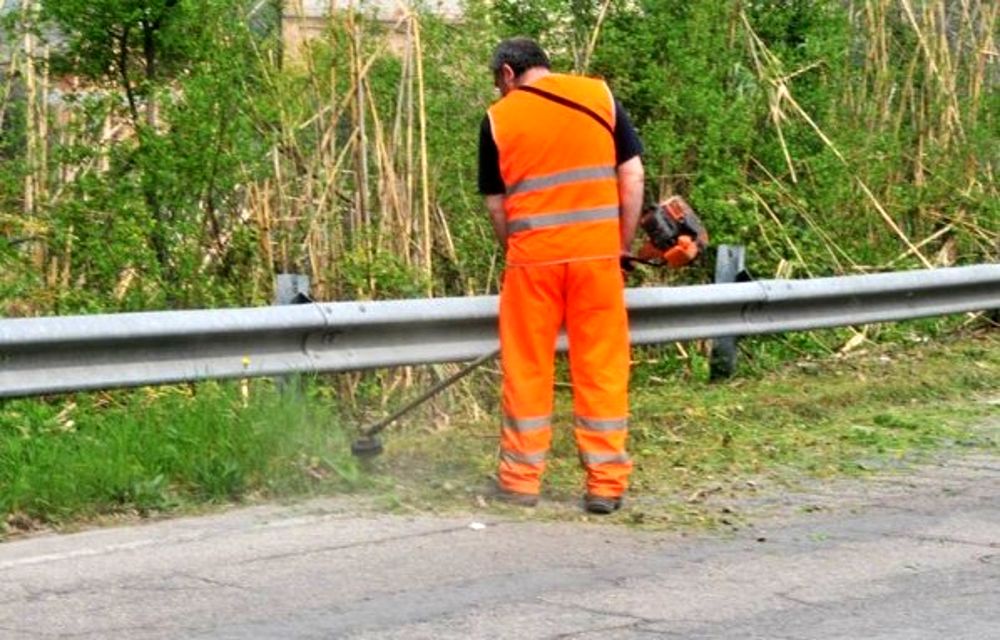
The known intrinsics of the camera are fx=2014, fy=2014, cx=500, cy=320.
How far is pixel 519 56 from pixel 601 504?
5.77 feet

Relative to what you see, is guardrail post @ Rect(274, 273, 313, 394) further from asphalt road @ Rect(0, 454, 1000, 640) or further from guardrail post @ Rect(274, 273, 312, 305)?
asphalt road @ Rect(0, 454, 1000, 640)

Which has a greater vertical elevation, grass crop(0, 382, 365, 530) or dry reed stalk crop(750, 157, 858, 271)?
dry reed stalk crop(750, 157, 858, 271)

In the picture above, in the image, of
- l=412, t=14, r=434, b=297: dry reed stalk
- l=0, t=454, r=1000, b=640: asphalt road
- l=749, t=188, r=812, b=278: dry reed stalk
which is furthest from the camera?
l=749, t=188, r=812, b=278: dry reed stalk

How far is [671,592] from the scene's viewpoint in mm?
6223

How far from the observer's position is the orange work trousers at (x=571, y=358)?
302 inches

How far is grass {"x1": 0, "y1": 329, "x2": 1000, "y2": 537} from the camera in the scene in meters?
7.50

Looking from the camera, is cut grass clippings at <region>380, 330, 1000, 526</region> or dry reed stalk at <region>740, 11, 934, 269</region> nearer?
cut grass clippings at <region>380, 330, 1000, 526</region>

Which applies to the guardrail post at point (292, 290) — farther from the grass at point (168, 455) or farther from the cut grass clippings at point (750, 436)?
the cut grass clippings at point (750, 436)

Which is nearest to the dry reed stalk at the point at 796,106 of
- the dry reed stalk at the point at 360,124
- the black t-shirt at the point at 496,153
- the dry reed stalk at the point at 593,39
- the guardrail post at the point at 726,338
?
the dry reed stalk at the point at 593,39

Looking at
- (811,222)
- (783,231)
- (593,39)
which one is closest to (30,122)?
(593,39)

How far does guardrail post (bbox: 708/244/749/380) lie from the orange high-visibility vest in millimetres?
3089

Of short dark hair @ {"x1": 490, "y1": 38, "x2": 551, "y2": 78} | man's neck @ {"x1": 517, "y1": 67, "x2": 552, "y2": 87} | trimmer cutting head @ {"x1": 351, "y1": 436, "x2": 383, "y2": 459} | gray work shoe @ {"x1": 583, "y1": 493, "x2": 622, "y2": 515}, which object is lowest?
gray work shoe @ {"x1": 583, "y1": 493, "x2": 622, "y2": 515}

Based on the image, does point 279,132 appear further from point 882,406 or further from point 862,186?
point 862,186

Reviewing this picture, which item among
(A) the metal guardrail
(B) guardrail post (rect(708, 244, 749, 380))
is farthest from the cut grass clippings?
(A) the metal guardrail
